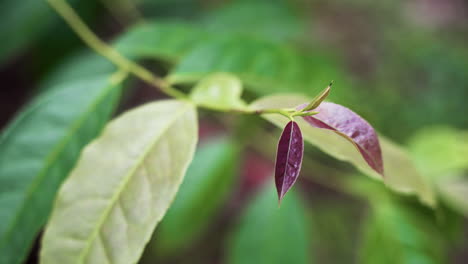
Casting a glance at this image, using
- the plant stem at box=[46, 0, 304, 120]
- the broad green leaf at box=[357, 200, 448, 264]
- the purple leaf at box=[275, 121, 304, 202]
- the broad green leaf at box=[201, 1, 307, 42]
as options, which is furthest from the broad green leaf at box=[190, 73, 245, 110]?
the broad green leaf at box=[201, 1, 307, 42]

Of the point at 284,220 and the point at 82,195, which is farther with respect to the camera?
the point at 284,220

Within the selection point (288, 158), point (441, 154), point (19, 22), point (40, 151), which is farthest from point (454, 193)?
point (19, 22)

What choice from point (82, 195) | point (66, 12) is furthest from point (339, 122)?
point (66, 12)

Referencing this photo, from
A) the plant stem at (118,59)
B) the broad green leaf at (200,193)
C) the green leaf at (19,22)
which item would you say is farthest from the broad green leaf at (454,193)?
the green leaf at (19,22)

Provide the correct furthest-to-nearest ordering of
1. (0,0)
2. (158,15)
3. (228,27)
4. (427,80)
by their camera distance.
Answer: (427,80) < (158,15) < (228,27) < (0,0)

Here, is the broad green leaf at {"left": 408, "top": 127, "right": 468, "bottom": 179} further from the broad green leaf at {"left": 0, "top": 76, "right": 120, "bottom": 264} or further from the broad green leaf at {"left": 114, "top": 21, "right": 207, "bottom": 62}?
the broad green leaf at {"left": 0, "top": 76, "right": 120, "bottom": 264}

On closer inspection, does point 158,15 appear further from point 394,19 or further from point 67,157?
point 394,19

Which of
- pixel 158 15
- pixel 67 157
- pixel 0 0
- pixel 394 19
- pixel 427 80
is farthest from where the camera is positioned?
pixel 394 19
